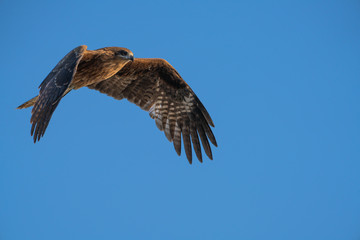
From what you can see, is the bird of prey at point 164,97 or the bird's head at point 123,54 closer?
the bird's head at point 123,54

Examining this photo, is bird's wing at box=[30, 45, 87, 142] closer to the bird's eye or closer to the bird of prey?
the bird's eye

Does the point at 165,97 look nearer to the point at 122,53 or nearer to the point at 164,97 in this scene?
the point at 164,97

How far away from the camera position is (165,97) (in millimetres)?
11664

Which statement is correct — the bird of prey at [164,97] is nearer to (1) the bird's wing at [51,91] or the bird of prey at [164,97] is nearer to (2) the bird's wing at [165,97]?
(2) the bird's wing at [165,97]

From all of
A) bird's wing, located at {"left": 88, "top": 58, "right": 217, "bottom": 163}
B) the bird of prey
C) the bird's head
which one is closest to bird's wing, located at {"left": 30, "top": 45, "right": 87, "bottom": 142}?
the bird's head

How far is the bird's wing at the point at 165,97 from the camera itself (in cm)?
1114

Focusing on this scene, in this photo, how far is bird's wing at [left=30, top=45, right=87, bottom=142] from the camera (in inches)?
312

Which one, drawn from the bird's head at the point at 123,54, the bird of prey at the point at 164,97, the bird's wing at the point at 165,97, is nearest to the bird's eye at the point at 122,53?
the bird's head at the point at 123,54

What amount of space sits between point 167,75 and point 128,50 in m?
1.76

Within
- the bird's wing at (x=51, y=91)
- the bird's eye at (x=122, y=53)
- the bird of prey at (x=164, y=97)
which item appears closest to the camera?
the bird's wing at (x=51, y=91)

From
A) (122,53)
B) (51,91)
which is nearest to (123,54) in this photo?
(122,53)

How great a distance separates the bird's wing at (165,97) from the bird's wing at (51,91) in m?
2.51

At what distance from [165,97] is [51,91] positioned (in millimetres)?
3971

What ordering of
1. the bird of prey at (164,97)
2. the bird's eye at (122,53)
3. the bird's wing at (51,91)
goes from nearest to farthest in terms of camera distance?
the bird's wing at (51,91), the bird's eye at (122,53), the bird of prey at (164,97)
